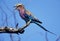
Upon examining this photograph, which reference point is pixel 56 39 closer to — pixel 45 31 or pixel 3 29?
pixel 45 31

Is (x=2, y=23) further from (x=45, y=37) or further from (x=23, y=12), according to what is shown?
(x=45, y=37)

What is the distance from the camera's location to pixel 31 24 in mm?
1419

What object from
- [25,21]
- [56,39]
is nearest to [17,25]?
[25,21]

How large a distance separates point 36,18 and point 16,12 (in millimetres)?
199

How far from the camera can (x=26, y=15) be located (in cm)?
136

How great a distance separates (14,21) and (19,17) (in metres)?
0.07

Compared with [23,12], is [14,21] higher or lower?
lower

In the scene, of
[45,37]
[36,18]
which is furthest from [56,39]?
[36,18]

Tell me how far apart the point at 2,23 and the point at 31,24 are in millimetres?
265

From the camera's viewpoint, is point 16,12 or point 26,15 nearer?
point 26,15

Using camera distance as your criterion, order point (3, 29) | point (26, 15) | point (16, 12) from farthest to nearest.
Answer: point (16, 12), point (26, 15), point (3, 29)

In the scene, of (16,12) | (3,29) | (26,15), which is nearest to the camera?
(3,29)

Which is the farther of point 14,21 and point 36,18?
point 14,21

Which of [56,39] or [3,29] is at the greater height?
[3,29]
